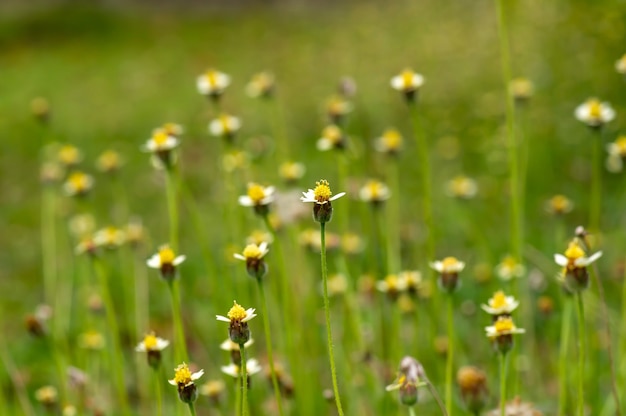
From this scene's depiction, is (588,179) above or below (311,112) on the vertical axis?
below

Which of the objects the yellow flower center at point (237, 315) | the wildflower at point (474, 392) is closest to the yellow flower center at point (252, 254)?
the yellow flower center at point (237, 315)

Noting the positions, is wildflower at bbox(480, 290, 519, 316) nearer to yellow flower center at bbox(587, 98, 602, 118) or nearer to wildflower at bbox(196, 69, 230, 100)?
yellow flower center at bbox(587, 98, 602, 118)

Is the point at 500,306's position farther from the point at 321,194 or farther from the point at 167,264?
the point at 167,264

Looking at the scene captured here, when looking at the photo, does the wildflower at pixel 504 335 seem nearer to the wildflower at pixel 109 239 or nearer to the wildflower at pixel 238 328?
the wildflower at pixel 238 328

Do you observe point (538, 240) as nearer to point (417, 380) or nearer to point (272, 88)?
point (272, 88)

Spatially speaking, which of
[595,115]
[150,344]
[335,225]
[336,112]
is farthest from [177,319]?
[335,225]

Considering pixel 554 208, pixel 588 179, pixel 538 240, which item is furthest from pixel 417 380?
pixel 588 179

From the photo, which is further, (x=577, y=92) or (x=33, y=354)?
(x=577, y=92)

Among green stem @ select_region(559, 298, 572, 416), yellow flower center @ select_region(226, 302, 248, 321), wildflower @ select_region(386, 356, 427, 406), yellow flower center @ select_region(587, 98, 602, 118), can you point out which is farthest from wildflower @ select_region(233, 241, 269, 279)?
yellow flower center @ select_region(587, 98, 602, 118)
